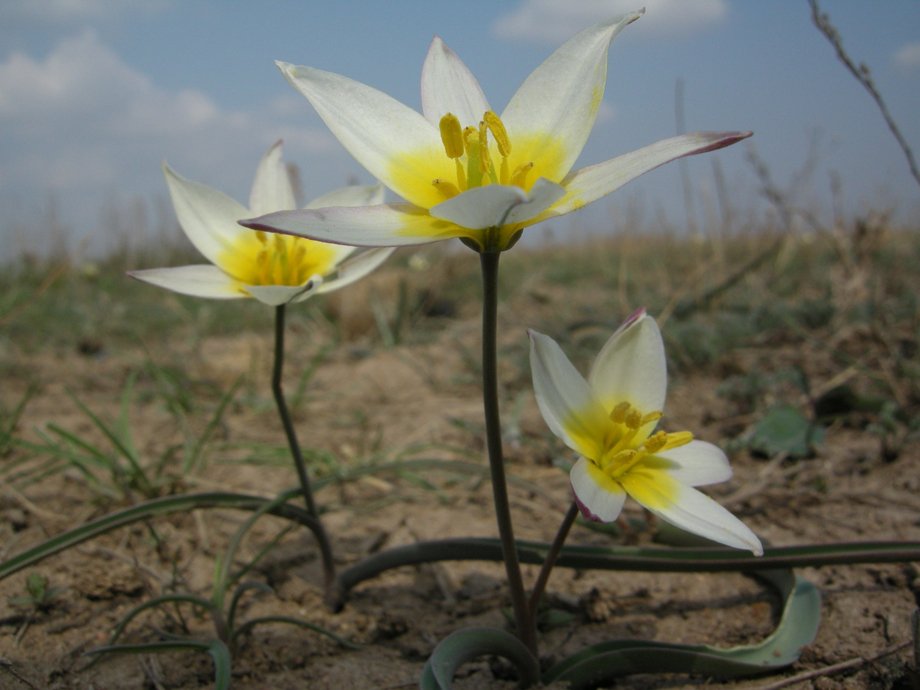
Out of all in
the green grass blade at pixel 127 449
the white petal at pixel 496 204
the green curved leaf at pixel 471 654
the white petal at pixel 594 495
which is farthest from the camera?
the green grass blade at pixel 127 449

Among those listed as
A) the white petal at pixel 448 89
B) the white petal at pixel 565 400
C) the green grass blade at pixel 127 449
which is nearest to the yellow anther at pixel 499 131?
the white petal at pixel 448 89

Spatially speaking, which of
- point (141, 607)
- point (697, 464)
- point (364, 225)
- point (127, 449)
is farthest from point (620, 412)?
point (127, 449)

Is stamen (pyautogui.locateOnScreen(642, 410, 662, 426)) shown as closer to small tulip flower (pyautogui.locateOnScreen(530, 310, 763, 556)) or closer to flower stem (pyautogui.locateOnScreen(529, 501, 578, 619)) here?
small tulip flower (pyautogui.locateOnScreen(530, 310, 763, 556))

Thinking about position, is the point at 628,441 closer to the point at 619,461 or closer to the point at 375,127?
the point at 619,461

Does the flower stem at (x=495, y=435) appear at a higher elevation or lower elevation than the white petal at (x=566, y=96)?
lower

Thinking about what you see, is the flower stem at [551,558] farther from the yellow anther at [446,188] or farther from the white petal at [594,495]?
the yellow anther at [446,188]

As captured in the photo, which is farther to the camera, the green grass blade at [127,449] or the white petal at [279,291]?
the green grass blade at [127,449]

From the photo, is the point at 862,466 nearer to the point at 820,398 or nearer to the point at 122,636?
the point at 820,398

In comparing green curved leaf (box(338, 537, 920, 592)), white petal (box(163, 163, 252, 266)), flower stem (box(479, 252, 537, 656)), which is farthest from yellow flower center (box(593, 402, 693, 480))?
white petal (box(163, 163, 252, 266))
